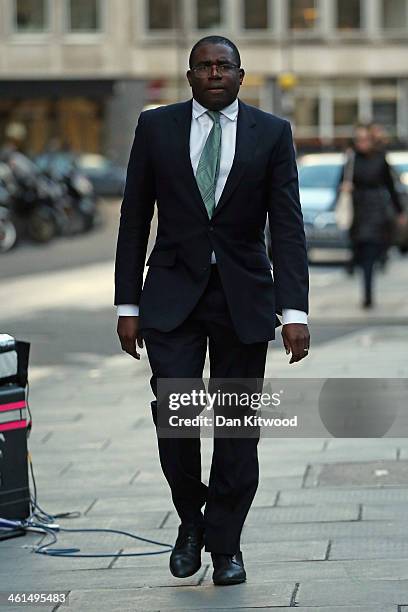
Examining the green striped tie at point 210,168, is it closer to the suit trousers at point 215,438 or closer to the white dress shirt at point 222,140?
the white dress shirt at point 222,140

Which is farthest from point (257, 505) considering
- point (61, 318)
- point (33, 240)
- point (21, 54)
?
point (21, 54)

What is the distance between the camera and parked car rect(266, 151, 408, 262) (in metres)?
21.3

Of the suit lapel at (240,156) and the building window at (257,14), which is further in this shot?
the building window at (257,14)

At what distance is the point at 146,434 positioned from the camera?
8445 millimetres

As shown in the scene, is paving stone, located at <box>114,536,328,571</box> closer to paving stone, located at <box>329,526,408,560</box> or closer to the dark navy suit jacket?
paving stone, located at <box>329,526,408,560</box>

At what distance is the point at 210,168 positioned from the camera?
4.96 metres

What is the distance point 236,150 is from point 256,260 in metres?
0.36

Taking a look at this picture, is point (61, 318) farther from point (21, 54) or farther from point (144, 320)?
point (21, 54)

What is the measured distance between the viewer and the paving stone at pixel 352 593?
15.6ft

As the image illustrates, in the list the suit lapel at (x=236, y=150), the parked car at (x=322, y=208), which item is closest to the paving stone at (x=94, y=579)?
the suit lapel at (x=236, y=150)

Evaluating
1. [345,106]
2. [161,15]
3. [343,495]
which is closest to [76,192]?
[343,495]

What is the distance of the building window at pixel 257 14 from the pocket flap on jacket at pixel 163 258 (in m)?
55.2

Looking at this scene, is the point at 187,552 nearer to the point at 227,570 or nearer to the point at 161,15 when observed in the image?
the point at 227,570

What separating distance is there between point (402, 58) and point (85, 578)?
5456 cm
